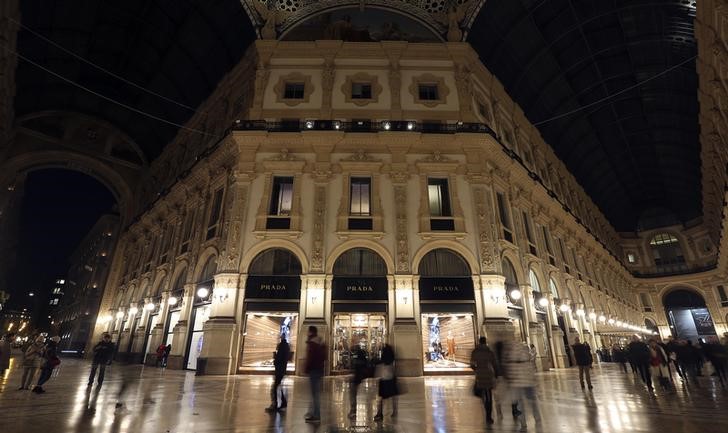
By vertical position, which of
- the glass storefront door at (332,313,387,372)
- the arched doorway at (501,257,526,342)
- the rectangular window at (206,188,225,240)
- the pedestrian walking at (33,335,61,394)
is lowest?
the pedestrian walking at (33,335,61,394)

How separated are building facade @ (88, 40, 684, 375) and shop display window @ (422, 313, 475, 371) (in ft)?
0.23

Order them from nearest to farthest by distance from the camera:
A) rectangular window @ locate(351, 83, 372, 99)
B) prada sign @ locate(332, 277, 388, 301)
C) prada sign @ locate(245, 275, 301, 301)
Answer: prada sign @ locate(332, 277, 388, 301), prada sign @ locate(245, 275, 301, 301), rectangular window @ locate(351, 83, 372, 99)

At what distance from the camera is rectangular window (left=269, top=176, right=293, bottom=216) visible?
17391 millimetres

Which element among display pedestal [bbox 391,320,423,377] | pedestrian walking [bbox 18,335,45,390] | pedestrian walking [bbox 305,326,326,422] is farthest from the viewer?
display pedestal [bbox 391,320,423,377]

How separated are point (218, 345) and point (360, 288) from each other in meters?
6.56

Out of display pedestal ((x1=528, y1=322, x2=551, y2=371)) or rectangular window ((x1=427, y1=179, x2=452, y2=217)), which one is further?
rectangular window ((x1=427, y1=179, x2=452, y2=217))

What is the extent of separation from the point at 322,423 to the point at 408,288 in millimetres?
10030

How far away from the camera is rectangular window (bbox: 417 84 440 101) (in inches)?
769

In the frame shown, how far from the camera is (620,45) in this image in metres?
25.8

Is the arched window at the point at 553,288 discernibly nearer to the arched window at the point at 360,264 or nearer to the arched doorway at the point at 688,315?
the arched window at the point at 360,264

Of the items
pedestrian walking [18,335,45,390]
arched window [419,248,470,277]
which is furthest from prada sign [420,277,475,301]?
pedestrian walking [18,335,45,390]

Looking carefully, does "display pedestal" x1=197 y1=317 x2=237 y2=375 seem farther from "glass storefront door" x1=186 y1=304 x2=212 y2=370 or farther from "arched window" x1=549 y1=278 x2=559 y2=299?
"arched window" x1=549 y1=278 x2=559 y2=299

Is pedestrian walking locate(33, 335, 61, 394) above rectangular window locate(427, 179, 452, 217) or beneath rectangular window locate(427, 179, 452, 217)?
beneath

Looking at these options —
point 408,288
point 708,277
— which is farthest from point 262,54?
point 708,277
